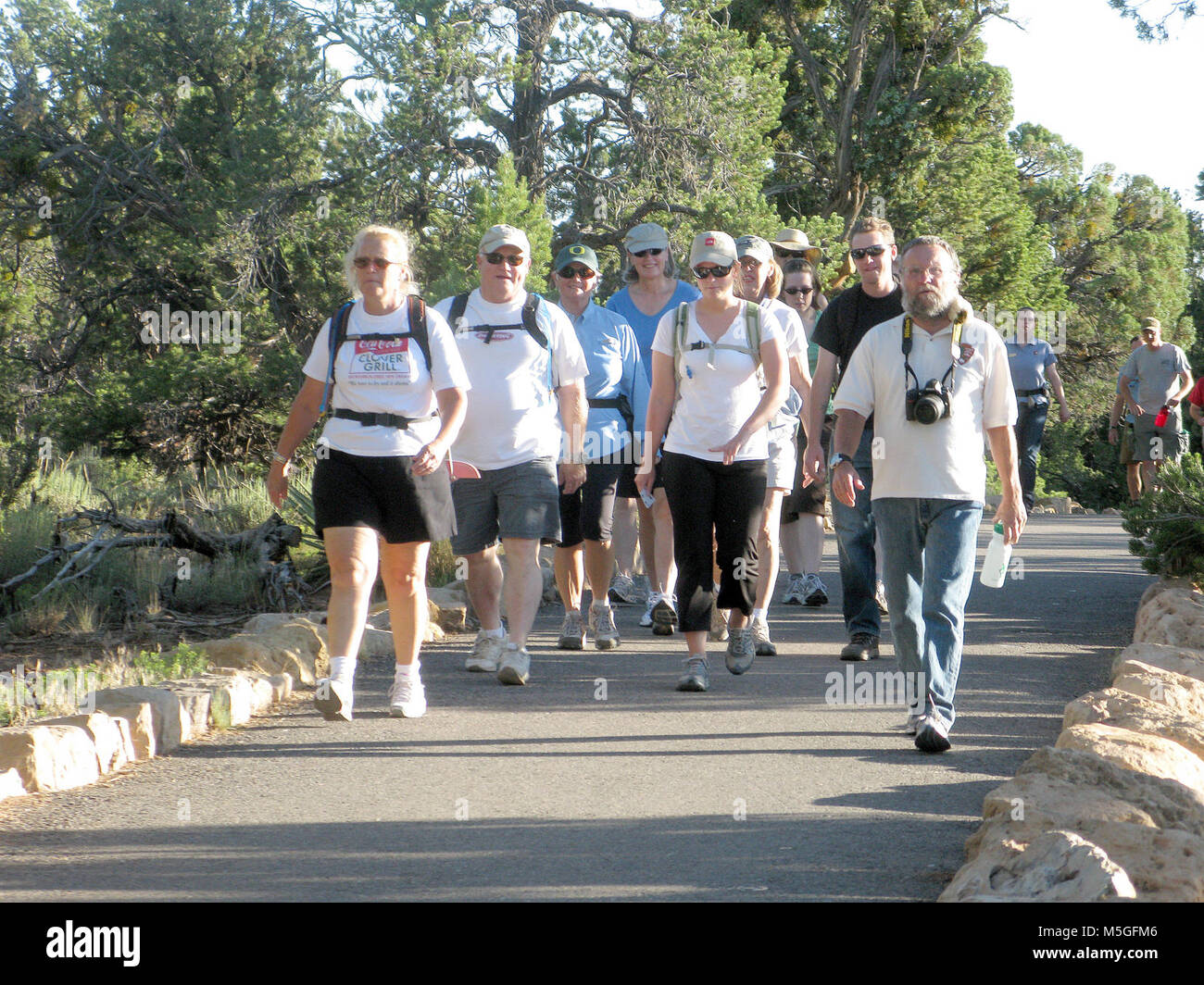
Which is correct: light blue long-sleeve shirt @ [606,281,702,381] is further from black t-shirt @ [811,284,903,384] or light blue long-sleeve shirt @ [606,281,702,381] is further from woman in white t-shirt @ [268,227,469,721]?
woman in white t-shirt @ [268,227,469,721]

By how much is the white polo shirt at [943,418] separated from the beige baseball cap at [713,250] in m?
1.14

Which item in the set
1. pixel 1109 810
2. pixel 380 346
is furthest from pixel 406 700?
pixel 1109 810

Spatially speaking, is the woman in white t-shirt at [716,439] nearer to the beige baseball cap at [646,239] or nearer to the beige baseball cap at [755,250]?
the beige baseball cap at [755,250]

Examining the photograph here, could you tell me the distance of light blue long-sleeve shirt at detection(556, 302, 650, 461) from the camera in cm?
802

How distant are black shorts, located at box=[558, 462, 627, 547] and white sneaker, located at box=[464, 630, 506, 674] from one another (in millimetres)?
793

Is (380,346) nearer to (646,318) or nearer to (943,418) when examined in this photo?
(943,418)

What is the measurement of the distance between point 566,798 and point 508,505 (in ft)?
7.51

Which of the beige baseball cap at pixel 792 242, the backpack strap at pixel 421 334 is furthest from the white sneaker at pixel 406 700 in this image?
the beige baseball cap at pixel 792 242

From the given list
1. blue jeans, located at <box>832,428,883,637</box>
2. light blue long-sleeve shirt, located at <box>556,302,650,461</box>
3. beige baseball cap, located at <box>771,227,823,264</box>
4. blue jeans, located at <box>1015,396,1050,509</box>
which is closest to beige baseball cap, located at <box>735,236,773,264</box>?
light blue long-sleeve shirt, located at <box>556,302,650,461</box>

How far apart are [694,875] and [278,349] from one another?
18.5 meters

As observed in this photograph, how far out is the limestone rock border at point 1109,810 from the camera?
3273 millimetres

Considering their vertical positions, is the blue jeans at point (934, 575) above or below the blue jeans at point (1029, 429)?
below
